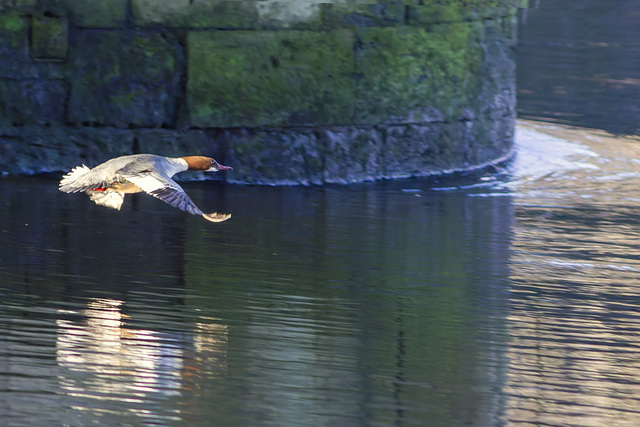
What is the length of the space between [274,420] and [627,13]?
49.7 ft

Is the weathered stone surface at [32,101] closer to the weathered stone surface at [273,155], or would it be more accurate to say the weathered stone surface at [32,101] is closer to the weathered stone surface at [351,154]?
the weathered stone surface at [273,155]

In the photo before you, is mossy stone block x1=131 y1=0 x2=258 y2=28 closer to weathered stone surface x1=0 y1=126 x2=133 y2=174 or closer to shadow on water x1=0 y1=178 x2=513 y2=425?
weathered stone surface x1=0 y1=126 x2=133 y2=174

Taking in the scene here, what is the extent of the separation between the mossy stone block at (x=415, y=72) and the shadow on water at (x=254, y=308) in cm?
74

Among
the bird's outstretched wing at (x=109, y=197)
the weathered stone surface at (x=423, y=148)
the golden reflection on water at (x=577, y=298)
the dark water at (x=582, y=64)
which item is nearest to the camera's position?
the golden reflection on water at (x=577, y=298)

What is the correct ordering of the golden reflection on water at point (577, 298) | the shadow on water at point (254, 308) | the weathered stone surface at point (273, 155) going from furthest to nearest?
the weathered stone surface at point (273, 155)
the golden reflection on water at point (577, 298)
the shadow on water at point (254, 308)

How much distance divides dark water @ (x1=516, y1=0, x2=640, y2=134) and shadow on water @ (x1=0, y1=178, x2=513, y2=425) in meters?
3.73

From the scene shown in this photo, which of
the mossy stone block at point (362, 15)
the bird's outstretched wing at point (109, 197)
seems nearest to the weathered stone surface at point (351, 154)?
the mossy stone block at point (362, 15)

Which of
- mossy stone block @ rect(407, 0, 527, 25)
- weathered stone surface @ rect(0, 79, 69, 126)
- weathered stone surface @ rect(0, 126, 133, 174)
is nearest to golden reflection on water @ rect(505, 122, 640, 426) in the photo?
mossy stone block @ rect(407, 0, 527, 25)

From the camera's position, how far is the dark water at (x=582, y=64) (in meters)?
10.6

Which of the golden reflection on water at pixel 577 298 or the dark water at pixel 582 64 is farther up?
the dark water at pixel 582 64

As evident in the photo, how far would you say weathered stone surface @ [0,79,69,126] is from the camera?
7.20 meters

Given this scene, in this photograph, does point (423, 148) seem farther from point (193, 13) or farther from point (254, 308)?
point (254, 308)

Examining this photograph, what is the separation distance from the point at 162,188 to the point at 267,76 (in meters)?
2.77

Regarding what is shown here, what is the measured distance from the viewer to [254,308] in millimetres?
4699
